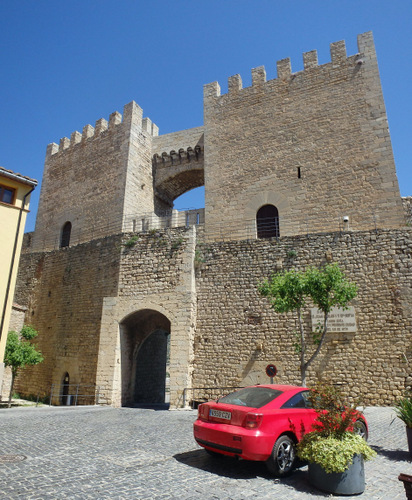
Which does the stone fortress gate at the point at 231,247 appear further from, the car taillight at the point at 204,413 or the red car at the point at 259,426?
the car taillight at the point at 204,413

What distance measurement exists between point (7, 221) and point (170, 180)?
10684 millimetres

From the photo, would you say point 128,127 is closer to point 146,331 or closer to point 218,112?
point 218,112

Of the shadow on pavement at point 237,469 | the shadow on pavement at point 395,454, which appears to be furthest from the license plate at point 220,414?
the shadow on pavement at point 395,454

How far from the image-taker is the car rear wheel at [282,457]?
4.52 meters

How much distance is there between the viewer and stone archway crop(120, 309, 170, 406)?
13898 mm

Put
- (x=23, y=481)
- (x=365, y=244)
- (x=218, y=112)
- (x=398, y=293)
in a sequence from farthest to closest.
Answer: (x=218, y=112) < (x=365, y=244) < (x=398, y=293) < (x=23, y=481)

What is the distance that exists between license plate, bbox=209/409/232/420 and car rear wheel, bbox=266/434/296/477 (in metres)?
0.70

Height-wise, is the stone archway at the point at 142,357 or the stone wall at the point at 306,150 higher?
the stone wall at the point at 306,150

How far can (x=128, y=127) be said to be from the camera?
19.8m

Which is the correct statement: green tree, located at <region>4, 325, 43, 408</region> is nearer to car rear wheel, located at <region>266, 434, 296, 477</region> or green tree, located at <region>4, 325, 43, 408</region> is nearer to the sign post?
the sign post

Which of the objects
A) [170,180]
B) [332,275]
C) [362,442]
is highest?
[170,180]

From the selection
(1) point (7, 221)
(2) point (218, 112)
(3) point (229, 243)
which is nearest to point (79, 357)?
(1) point (7, 221)

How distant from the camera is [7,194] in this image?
473 inches

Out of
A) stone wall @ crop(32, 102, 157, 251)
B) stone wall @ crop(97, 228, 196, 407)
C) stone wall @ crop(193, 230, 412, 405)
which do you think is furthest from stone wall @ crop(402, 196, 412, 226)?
stone wall @ crop(32, 102, 157, 251)
